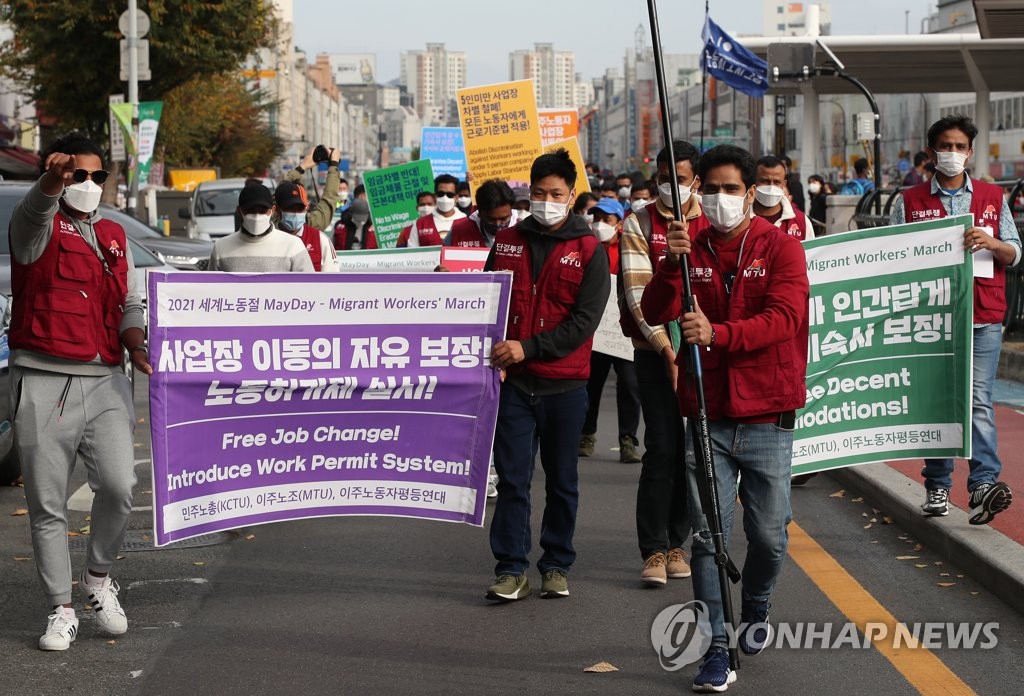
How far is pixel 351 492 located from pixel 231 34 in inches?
1482

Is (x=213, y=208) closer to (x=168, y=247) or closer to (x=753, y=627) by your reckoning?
(x=168, y=247)

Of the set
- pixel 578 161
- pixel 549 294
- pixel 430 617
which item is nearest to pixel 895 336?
pixel 549 294

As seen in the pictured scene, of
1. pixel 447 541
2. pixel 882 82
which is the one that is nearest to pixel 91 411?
pixel 447 541

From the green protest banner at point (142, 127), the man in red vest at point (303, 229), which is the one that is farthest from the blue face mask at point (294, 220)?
the green protest banner at point (142, 127)

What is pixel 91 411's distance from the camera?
19.9 ft

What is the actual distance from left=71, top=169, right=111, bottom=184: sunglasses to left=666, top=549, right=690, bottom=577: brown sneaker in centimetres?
301

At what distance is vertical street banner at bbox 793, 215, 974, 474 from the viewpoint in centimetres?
749

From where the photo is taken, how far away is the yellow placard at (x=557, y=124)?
1922cm

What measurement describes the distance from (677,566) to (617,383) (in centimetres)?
344

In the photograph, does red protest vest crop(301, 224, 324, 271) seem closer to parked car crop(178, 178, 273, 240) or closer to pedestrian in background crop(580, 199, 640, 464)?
pedestrian in background crop(580, 199, 640, 464)

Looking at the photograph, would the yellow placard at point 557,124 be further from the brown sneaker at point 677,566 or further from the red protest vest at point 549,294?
the red protest vest at point 549,294

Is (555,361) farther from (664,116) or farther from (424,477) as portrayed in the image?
(664,116)

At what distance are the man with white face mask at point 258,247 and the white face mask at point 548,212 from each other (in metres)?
1.57
